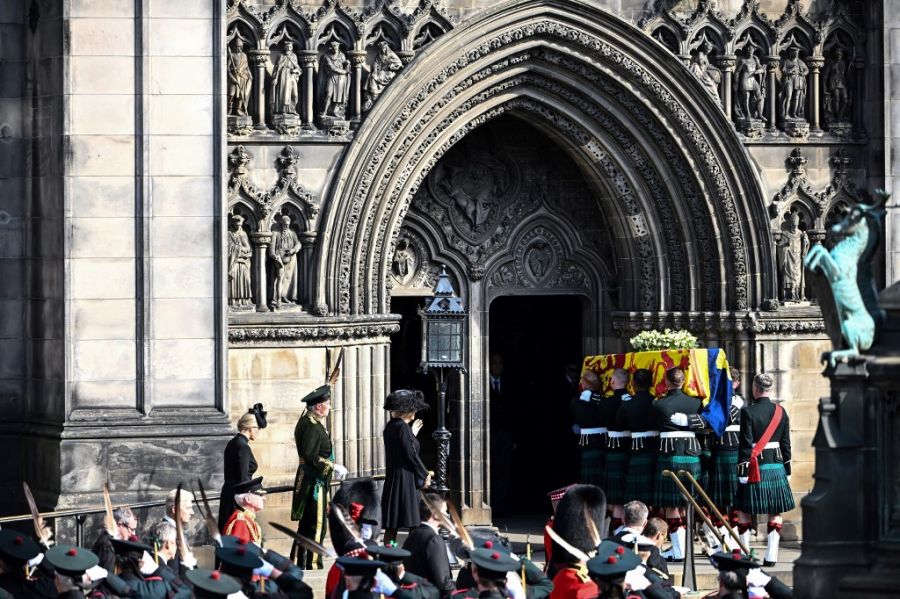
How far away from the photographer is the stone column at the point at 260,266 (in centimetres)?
2008

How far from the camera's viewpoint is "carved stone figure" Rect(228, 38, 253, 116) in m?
20.0

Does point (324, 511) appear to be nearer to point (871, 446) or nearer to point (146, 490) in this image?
point (146, 490)

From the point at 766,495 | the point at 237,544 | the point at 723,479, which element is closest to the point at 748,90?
the point at 723,479

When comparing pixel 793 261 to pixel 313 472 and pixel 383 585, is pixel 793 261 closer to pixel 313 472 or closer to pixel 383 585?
pixel 313 472

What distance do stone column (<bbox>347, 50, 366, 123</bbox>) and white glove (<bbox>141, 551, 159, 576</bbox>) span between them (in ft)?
26.1

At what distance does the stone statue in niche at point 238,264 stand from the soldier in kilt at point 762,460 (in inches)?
184

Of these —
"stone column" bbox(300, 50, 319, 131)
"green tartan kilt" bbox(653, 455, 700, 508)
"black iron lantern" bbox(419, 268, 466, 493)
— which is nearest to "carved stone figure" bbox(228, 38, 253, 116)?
"stone column" bbox(300, 50, 319, 131)

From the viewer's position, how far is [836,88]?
2161 centimetres

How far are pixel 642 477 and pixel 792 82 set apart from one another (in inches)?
186

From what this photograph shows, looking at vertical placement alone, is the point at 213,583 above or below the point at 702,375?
below

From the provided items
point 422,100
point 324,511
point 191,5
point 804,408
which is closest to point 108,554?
point 324,511

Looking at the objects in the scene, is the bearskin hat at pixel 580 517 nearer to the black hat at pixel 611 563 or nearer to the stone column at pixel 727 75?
the black hat at pixel 611 563

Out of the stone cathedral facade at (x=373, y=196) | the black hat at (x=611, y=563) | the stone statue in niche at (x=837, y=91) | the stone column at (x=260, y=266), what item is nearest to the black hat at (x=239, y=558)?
the black hat at (x=611, y=563)

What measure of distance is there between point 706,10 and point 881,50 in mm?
1767
